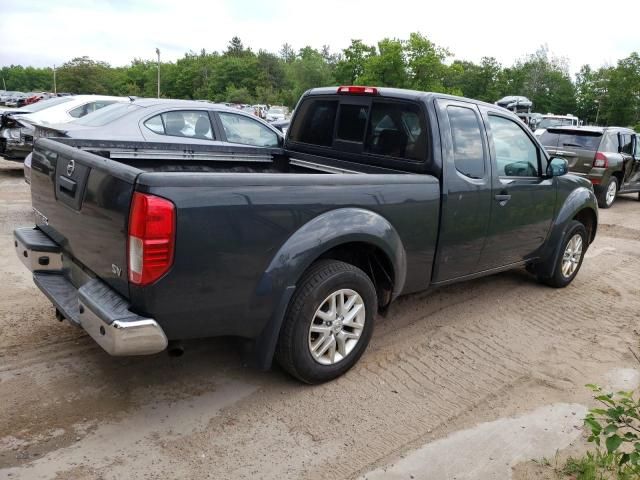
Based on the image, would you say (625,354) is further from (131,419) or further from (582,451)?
(131,419)

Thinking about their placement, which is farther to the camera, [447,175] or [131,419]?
[447,175]

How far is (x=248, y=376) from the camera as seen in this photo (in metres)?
3.75

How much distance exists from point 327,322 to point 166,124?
4856mm

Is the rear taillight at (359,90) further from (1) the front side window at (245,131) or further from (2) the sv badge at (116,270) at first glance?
(1) the front side window at (245,131)

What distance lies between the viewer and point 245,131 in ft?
26.2

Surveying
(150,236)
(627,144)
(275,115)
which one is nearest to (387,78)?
(275,115)

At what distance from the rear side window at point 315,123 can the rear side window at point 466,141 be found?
111 cm

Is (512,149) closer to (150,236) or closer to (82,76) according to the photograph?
(150,236)

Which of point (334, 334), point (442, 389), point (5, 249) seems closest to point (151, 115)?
point (5, 249)

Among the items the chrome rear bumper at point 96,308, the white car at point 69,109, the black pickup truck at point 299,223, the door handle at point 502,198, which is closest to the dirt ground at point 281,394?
the black pickup truck at point 299,223

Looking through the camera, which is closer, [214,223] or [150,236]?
[150,236]

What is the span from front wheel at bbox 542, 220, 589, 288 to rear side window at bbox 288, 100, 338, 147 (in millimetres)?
2746

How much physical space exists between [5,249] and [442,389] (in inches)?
199

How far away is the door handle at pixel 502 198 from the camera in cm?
468
